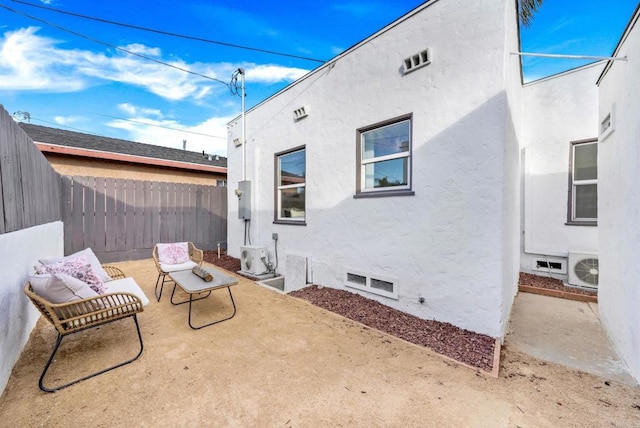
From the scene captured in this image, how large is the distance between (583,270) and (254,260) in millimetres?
6756

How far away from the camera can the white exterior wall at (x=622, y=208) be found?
8.14 ft

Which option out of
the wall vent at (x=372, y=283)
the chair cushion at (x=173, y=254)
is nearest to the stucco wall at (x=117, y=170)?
the chair cushion at (x=173, y=254)

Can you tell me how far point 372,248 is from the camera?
4105mm

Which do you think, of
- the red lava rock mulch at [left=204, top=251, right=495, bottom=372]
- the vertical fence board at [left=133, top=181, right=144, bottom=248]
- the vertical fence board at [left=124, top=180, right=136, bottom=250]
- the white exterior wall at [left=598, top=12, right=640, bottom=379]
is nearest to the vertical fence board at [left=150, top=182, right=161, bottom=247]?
the vertical fence board at [left=133, top=181, right=144, bottom=248]

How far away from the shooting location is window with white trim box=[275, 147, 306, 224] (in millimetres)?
5590

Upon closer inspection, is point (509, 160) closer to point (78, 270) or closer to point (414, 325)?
point (414, 325)

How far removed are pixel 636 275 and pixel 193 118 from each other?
18990mm

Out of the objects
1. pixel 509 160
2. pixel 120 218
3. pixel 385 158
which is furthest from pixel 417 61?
pixel 120 218

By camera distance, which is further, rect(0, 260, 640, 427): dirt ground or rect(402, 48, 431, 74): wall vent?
rect(402, 48, 431, 74): wall vent

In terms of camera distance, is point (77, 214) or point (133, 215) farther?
point (133, 215)

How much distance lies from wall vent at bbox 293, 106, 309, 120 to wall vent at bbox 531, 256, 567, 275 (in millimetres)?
6037

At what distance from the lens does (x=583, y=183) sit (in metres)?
5.19

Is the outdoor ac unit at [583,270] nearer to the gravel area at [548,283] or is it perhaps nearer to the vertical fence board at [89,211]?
the gravel area at [548,283]

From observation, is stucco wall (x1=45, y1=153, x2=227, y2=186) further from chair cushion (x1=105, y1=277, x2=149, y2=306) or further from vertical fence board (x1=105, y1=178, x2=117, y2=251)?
chair cushion (x1=105, y1=277, x2=149, y2=306)
